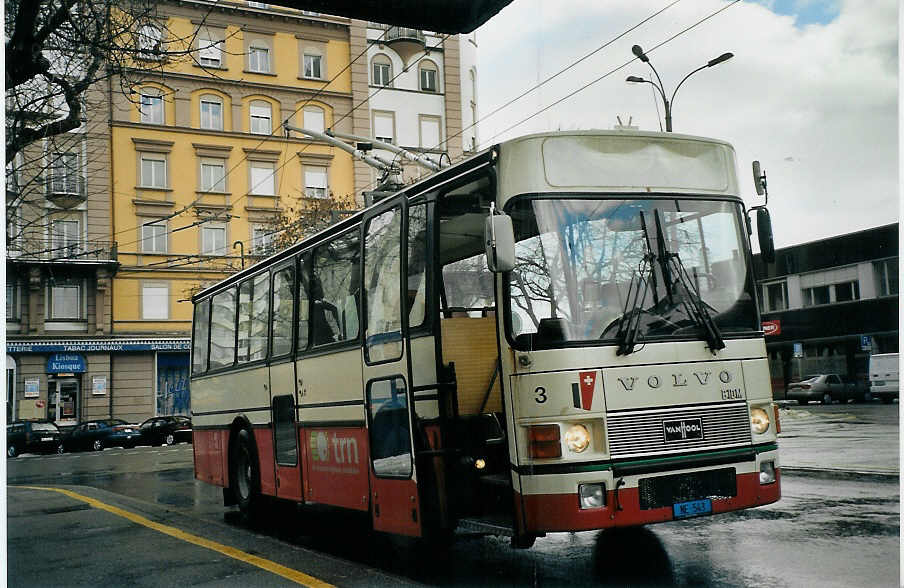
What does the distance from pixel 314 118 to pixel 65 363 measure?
1482 cm

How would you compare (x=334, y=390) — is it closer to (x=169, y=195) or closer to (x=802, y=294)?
(x=169, y=195)

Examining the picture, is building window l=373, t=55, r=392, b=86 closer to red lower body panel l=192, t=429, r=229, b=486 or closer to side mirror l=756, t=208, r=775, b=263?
red lower body panel l=192, t=429, r=229, b=486

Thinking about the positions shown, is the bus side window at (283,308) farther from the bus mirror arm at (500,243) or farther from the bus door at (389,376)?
the bus mirror arm at (500,243)

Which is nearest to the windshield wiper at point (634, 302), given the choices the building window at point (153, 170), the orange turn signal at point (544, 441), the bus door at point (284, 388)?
the orange turn signal at point (544, 441)

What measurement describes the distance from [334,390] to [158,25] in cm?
457

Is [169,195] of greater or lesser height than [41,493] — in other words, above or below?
above

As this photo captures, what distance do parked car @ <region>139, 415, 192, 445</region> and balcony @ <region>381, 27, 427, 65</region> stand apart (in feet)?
55.9

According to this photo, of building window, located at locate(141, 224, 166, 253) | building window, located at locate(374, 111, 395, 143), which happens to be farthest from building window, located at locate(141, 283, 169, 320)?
building window, located at locate(374, 111, 395, 143)

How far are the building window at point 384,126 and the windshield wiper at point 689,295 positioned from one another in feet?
119

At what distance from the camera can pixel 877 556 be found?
7422 millimetres

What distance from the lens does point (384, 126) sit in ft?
141

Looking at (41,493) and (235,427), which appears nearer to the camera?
(235,427)

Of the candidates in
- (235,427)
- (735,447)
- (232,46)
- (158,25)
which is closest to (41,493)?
(235,427)

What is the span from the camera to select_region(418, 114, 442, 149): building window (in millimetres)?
43531
